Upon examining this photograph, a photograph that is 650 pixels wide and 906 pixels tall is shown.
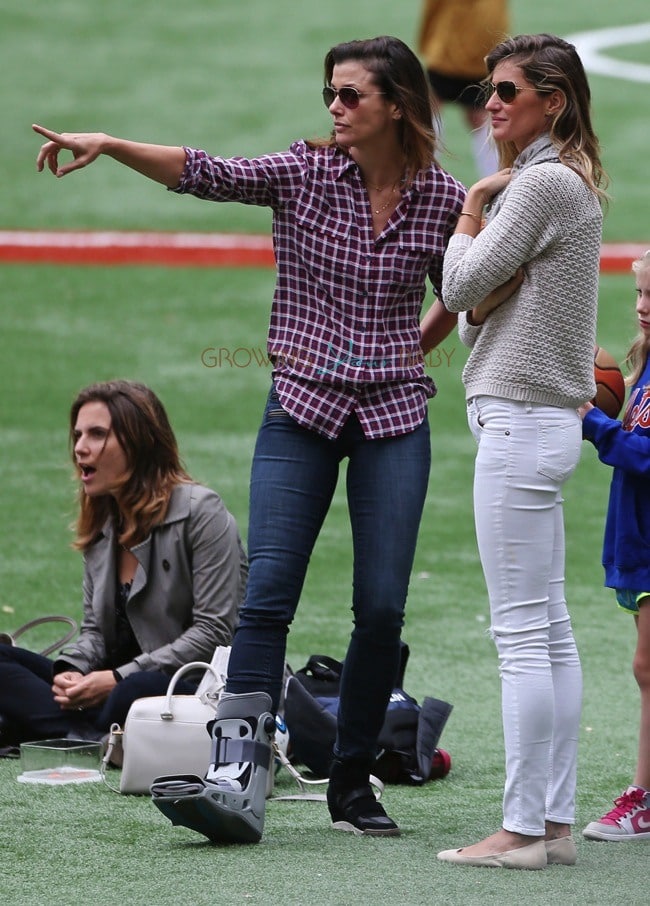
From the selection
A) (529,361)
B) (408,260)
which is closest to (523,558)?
(529,361)

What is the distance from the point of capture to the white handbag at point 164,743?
15.2 ft

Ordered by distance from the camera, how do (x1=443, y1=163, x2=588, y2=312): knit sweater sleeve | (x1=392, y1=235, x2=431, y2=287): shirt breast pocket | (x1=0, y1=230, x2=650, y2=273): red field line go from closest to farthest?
(x1=443, y1=163, x2=588, y2=312): knit sweater sleeve
(x1=392, y1=235, x2=431, y2=287): shirt breast pocket
(x1=0, y1=230, x2=650, y2=273): red field line

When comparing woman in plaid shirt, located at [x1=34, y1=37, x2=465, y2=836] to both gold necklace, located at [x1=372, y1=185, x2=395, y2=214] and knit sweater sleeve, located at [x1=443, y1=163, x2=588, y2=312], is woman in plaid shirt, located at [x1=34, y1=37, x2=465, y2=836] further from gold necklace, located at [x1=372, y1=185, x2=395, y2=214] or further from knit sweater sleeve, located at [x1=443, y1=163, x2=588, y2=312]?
knit sweater sleeve, located at [x1=443, y1=163, x2=588, y2=312]

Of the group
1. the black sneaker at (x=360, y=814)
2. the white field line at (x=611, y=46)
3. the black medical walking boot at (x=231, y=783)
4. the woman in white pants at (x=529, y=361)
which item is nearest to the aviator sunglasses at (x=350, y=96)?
the woman in white pants at (x=529, y=361)

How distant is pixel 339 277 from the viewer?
413 cm

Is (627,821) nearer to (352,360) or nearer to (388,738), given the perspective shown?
(388,738)

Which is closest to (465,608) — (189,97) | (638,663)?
(638,663)

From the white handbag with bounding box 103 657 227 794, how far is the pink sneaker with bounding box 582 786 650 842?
1.07 meters

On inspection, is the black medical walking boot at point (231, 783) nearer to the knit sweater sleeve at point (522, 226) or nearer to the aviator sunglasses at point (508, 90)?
the knit sweater sleeve at point (522, 226)

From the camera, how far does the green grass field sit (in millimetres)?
3799

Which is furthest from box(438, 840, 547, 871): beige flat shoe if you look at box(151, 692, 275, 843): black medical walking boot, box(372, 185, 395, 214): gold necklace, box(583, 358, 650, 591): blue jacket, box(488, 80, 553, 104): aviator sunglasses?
box(488, 80, 553, 104): aviator sunglasses

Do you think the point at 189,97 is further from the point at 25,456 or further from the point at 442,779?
the point at 442,779

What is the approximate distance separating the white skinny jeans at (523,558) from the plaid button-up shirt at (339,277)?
0.38 meters

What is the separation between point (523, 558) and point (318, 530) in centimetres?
58
